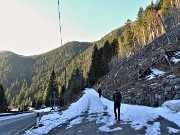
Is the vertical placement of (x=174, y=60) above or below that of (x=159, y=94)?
above

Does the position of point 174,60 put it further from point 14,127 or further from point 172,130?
point 14,127

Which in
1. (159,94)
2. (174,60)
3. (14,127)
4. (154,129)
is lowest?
(14,127)

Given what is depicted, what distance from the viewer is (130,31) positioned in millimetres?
92500

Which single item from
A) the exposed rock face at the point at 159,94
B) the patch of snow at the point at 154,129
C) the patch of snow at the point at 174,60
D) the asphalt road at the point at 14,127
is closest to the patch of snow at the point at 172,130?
the patch of snow at the point at 154,129

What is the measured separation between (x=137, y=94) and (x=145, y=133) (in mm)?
12667

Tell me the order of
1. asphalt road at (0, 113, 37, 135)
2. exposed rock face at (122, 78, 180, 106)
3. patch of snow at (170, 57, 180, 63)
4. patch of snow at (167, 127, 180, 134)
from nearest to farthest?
1. patch of snow at (167, 127, 180, 134)
2. asphalt road at (0, 113, 37, 135)
3. exposed rock face at (122, 78, 180, 106)
4. patch of snow at (170, 57, 180, 63)

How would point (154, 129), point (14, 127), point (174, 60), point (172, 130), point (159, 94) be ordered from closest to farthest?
point (172, 130) → point (154, 129) → point (159, 94) → point (14, 127) → point (174, 60)

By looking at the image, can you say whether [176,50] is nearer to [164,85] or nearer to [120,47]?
[164,85]

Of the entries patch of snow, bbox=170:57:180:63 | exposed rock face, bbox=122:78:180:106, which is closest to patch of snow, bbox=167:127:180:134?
exposed rock face, bbox=122:78:180:106

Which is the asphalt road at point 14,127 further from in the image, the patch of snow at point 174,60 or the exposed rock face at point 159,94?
the patch of snow at point 174,60

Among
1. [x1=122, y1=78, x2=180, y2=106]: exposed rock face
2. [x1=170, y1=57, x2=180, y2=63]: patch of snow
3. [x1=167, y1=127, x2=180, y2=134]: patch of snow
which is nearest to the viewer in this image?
[x1=167, y1=127, x2=180, y2=134]: patch of snow

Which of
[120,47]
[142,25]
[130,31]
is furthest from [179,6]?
[120,47]

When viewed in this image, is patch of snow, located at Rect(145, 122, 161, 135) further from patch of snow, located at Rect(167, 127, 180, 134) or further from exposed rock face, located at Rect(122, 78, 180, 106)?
exposed rock face, located at Rect(122, 78, 180, 106)

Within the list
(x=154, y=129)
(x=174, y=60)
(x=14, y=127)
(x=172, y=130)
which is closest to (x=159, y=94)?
(x=154, y=129)
